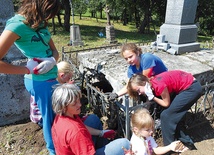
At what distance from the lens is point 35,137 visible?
9.50ft

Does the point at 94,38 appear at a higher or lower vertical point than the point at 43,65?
lower

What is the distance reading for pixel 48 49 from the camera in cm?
219

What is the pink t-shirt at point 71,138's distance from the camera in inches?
67.8

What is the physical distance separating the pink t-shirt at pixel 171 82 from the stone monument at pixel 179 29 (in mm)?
2716

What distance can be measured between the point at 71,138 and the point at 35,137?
1392 mm

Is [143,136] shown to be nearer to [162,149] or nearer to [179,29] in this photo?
[162,149]

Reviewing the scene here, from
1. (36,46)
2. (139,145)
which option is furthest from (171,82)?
(36,46)

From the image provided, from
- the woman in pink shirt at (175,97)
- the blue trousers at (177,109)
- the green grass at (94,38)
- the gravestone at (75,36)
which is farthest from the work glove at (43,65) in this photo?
the gravestone at (75,36)

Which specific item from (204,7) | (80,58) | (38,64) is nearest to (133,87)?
(38,64)

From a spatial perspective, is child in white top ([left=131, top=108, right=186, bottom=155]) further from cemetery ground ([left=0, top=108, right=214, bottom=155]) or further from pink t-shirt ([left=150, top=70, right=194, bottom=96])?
cemetery ground ([left=0, top=108, right=214, bottom=155])

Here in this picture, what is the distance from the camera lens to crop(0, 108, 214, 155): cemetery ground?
273 cm

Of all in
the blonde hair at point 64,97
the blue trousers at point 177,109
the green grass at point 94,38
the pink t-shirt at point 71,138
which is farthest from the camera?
the green grass at point 94,38

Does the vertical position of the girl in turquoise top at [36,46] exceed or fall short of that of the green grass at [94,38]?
it exceeds it

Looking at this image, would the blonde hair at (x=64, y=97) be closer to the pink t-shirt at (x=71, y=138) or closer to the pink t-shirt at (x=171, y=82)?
the pink t-shirt at (x=71, y=138)
